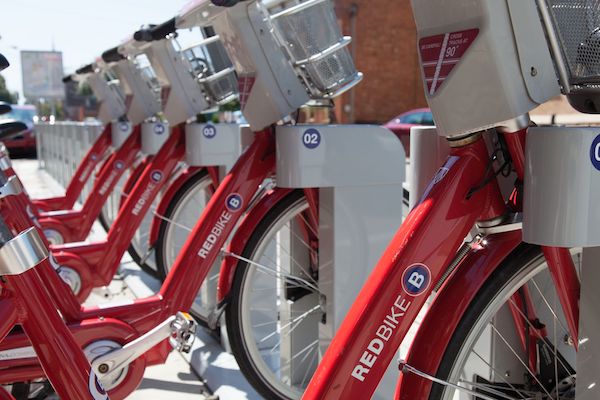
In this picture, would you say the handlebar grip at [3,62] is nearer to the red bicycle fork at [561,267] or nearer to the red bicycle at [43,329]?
the red bicycle at [43,329]

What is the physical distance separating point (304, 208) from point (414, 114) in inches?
454

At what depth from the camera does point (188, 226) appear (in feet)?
12.7

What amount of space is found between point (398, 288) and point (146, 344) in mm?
1298

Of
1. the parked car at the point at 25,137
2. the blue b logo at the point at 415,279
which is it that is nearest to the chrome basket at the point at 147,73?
the blue b logo at the point at 415,279

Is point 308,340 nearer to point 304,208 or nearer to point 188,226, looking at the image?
point 304,208

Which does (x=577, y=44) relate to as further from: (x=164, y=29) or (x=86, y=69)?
(x=86, y=69)

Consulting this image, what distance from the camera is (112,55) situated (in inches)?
179

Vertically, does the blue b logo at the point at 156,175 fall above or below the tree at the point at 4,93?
above

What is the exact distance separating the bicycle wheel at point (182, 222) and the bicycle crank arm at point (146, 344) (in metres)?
1.07

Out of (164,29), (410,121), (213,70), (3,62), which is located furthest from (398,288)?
(410,121)

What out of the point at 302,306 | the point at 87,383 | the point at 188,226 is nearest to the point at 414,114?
the point at 188,226

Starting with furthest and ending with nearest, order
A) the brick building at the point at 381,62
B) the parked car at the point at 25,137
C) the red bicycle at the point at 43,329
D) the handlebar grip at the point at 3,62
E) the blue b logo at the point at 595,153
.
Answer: the brick building at the point at 381,62, the parked car at the point at 25,137, the handlebar grip at the point at 3,62, the red bicycle at the point at 43,329, the blue b logo at the point at 595,153

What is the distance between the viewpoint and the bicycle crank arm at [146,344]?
7.93ft

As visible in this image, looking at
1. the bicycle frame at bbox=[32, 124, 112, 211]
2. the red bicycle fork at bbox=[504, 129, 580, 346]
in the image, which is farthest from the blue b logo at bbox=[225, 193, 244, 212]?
the bicycle frame at bbox=[32, 124, 112, 211]
